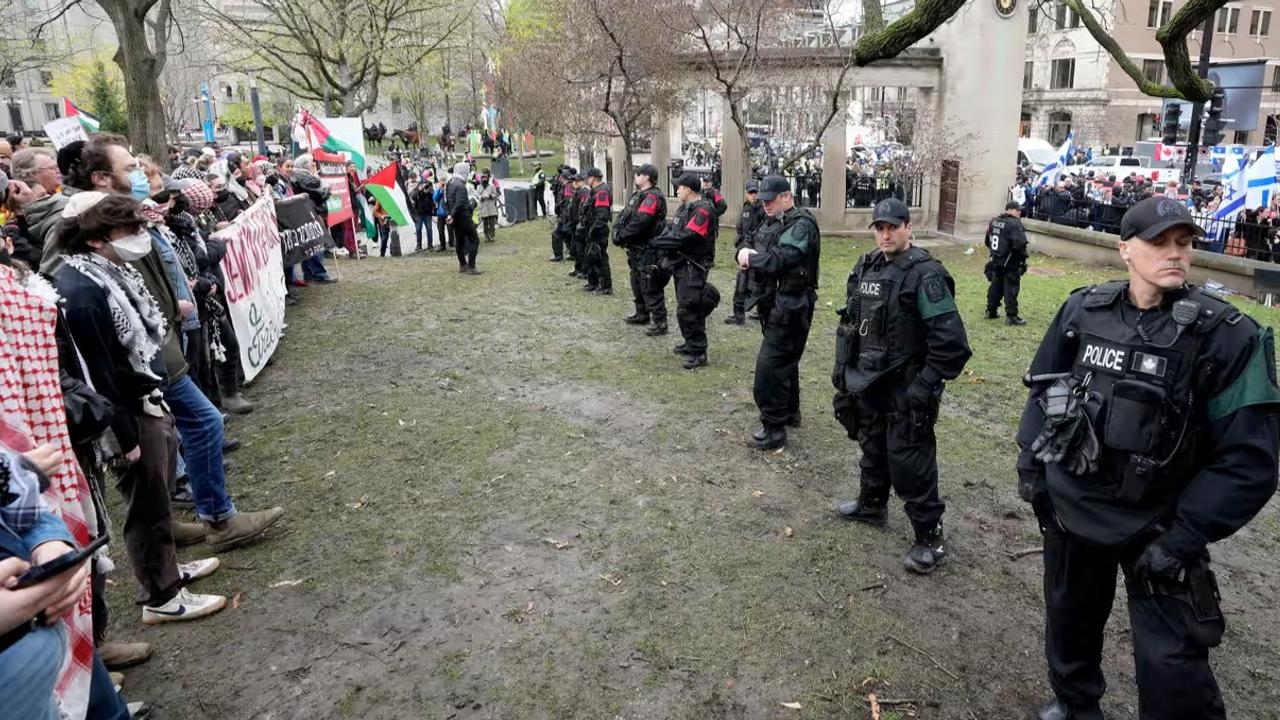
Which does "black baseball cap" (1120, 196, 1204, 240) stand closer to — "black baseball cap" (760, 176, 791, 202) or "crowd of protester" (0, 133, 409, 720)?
"crowd of protester" (0, 133, 409, 720)

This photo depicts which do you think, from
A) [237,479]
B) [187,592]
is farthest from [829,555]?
[237,479]

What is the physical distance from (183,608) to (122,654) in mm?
398

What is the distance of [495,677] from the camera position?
3473mm

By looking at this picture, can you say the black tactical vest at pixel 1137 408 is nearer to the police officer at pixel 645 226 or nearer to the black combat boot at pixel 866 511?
the black combat boot at pixel 866 511

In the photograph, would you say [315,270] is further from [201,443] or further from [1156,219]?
[1156,219]

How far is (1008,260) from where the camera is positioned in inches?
407

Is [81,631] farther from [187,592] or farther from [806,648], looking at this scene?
[806,648]

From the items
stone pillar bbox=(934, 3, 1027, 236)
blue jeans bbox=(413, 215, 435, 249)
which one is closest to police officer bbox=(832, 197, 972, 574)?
blue jeans bbox=(413, 215, 435, 249)

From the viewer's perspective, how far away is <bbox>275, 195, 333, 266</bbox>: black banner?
10.5 m

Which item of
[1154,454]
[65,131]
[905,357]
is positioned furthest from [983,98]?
[1154,454]

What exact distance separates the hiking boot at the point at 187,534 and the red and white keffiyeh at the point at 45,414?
1885 millimetres

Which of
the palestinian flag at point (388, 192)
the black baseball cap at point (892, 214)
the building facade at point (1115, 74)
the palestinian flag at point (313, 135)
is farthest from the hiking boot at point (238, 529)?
the building facade at point (1115, 74)

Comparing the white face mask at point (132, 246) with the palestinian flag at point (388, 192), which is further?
the palestinian flag at point (388, 192)

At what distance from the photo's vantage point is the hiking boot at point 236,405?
22.5ft
